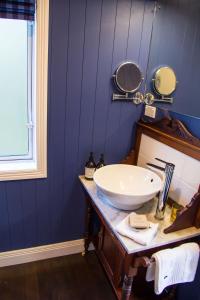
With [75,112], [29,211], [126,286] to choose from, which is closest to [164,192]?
[126,286]

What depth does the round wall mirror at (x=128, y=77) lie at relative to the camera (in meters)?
1.62

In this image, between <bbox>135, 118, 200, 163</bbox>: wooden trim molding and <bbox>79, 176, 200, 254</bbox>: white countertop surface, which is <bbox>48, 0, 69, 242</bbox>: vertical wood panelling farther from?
<bbox>135, 118, 200, 163</bbox>: wooden trim molding

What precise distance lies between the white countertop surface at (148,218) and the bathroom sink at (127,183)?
0.15 feet

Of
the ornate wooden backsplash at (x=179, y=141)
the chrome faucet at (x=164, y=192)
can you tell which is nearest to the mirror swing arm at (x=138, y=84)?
the ornate wooden backsplash at (x=179, y=141)

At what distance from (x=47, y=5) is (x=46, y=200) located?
1290 mm

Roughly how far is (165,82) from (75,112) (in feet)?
2.24

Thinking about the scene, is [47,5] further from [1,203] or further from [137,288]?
[137,288]

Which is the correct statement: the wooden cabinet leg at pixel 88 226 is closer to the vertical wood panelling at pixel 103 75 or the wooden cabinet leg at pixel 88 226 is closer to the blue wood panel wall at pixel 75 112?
Answer: the blue wood panel wall at pixel 75 112

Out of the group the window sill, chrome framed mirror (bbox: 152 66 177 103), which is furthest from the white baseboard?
chrome framed mirror (bbox: 152 66 177 103)

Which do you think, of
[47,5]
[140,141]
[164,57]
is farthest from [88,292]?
[47,5]

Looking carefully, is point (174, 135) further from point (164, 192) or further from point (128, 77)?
point (128, 77)

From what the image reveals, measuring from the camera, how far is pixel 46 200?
1.78 meters

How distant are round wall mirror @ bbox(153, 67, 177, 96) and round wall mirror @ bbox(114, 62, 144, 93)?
5.0 inches

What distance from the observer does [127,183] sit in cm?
158
